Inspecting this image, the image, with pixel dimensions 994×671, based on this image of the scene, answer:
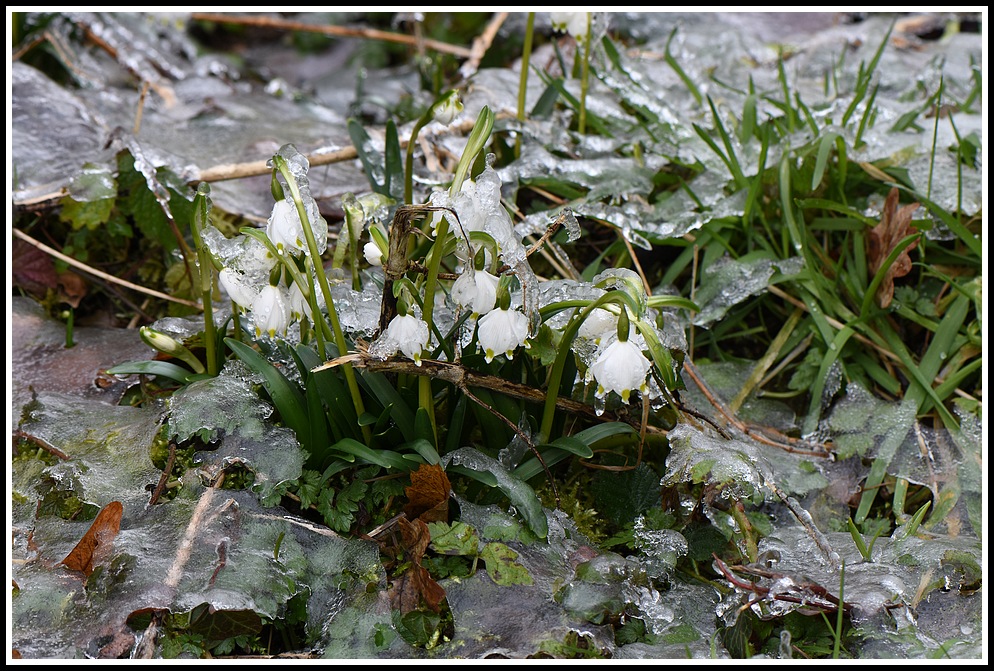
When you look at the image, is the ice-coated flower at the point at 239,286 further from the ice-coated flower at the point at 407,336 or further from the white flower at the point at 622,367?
the white flower at the point at 622,367

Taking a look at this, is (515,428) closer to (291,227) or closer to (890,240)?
(291,227)

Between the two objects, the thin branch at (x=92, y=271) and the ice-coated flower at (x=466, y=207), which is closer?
the ice-coated flower at (x=466, y=207)

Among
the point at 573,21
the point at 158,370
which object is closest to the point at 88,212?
the point at 158,370

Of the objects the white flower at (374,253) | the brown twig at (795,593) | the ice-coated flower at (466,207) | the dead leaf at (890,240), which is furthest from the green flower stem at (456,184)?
the dead leaf at (890,240)

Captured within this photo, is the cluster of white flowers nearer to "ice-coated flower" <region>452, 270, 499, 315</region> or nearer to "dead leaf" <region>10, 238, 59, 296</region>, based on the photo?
"ice-coated flower" <region>452, 270, 499, 315</region>

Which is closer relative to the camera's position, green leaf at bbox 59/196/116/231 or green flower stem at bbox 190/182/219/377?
green flower stem at bbox 190/182/219/377

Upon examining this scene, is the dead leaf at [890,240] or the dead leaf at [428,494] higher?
the dead leaf at [890,240]

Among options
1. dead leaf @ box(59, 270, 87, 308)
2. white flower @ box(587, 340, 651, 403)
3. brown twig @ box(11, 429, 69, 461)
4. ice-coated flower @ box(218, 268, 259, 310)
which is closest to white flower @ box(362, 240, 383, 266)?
ice-coated flower @ box(218, 268, 259, 310)
